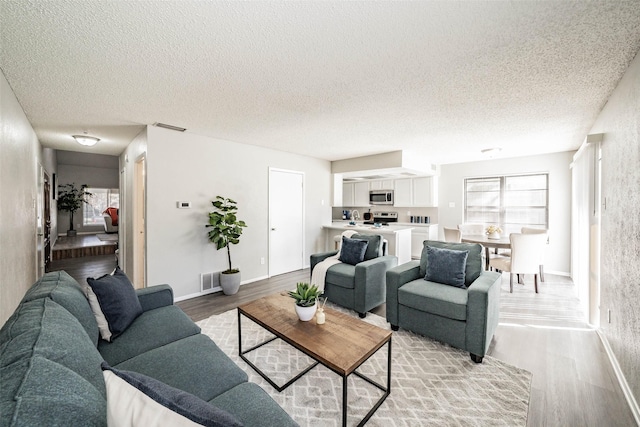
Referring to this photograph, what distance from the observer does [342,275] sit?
3377 mm

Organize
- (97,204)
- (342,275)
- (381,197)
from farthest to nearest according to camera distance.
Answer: (97,204), (381,197), (342,275)

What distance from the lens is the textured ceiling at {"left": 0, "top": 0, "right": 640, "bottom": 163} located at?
4.90 ft

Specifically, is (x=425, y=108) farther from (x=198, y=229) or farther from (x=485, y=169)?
(x=485, y=169)

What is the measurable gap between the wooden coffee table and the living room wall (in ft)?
5.77

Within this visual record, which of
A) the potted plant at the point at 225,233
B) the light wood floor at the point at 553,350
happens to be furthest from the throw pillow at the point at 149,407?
the potted plant at the point at 225,233

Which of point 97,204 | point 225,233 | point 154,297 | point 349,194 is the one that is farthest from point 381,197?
point 97,204

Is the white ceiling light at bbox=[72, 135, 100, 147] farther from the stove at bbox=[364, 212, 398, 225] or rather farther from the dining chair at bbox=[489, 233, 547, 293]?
the dining chair at bbox=[489, 233, 547, 293]

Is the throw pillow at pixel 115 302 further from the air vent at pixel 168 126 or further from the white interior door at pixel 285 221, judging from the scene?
the white interior door at pixel 285 221

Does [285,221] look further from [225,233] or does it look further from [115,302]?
[115,302]

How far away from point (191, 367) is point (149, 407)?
2.80ft

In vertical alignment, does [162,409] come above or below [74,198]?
below

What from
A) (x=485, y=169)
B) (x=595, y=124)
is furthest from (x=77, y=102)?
(x=485, y=169)

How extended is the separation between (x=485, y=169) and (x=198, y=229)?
Result: 237 inches

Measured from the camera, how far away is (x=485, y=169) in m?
6.00
